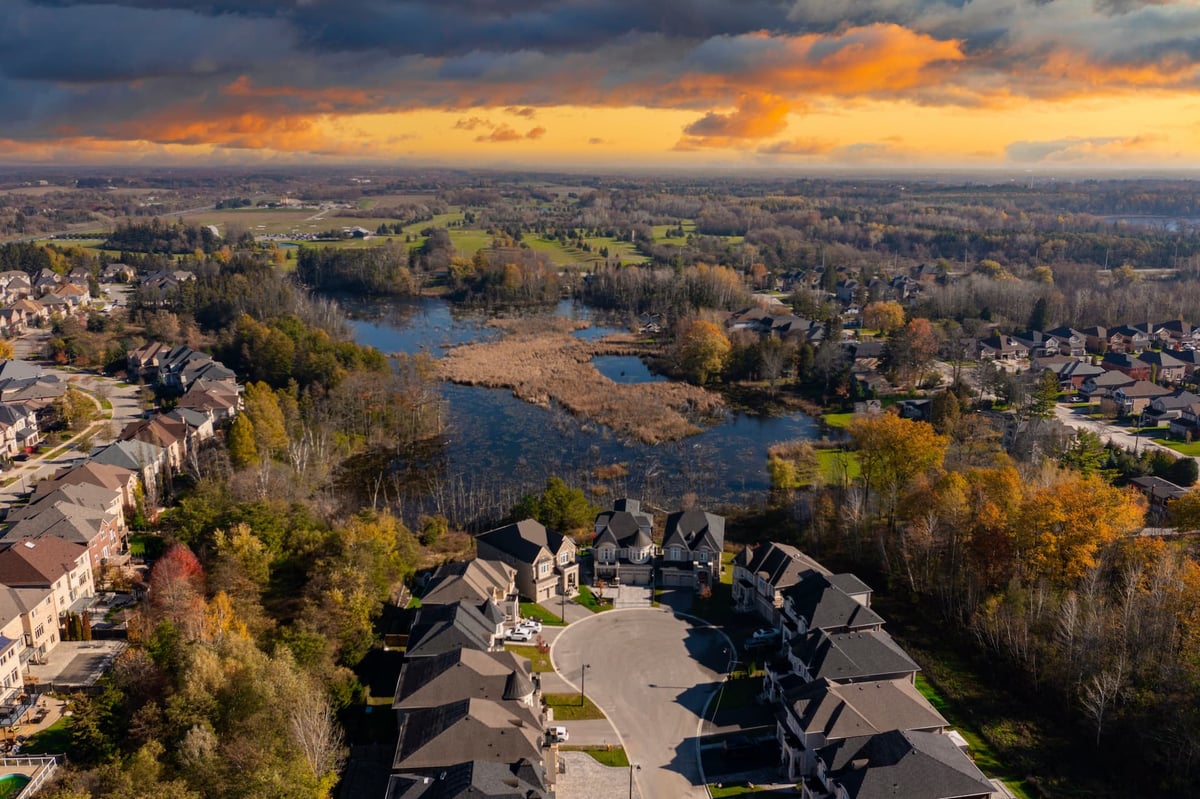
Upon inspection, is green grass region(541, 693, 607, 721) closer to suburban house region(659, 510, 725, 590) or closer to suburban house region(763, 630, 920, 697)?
suburban house region(763, 630, 920, 697)

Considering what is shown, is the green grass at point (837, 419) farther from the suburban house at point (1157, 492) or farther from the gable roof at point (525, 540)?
the gable roof at point (525, 540)

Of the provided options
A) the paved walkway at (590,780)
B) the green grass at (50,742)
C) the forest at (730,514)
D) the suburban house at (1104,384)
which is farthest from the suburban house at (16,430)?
the suburban house at (1104,384)

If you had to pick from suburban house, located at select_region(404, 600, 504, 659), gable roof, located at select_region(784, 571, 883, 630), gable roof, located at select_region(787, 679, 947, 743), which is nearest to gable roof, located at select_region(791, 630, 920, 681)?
gable roof, located at select_region(787, 679, 947, 743)

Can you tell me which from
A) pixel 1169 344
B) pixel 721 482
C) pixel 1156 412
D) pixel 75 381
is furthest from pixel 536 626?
pixel 1169 344

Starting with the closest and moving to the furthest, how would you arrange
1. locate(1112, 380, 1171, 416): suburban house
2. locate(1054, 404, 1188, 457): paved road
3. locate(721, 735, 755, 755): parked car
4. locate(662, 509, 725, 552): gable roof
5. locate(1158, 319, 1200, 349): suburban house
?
locate(721, 735, 755, 755): parked car → locate(662, 509, 725, 552): gable roof → locate(1054, 404, 1188, 457): paved road → locate(1112, 380, 1171, 416): suburban house → locate(1158, 319, 1200, 349): suburban house

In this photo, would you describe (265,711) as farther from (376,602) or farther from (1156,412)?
(1156,412)
